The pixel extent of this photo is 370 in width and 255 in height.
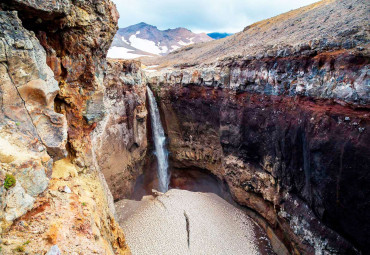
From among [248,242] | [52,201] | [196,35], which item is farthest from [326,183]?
[196,35]

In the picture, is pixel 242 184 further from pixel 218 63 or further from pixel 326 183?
pixel 218 63

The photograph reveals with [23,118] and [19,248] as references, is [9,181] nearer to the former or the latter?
[19,248]

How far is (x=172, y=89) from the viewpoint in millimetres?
20453

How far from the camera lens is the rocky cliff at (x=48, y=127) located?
4453 mm

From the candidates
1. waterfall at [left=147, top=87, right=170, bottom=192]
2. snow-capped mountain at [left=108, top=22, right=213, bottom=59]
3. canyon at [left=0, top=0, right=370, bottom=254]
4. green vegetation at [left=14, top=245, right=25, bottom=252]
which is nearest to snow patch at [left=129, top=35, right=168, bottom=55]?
snow-capped mountain at [left=108, top=22, right=213, bottom=59]

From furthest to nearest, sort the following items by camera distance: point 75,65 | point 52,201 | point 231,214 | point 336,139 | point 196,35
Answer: point 196,35, point 231,214, point 336,139, point 75,65, point 52,201

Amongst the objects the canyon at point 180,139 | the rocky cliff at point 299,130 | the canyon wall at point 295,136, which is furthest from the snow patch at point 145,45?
the rocky cliff at point 299,130

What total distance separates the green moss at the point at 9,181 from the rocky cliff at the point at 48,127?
2cm

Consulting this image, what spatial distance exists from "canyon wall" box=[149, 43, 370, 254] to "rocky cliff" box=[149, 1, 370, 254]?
1.7 inches

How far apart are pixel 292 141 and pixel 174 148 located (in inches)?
494

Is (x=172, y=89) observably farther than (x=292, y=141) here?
Yes

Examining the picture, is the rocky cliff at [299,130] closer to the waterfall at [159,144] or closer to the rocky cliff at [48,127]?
the waterfall at [159,144]

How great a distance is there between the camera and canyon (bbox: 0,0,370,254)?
5.03 meters

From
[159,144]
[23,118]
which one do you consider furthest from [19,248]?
[159,144]
